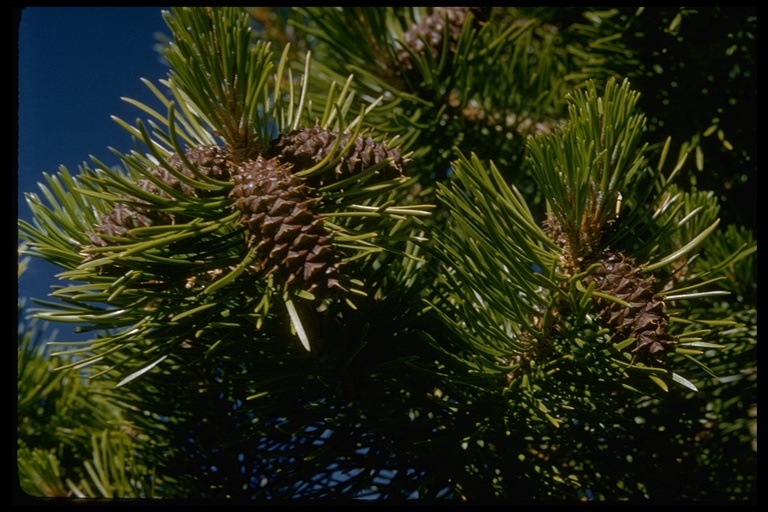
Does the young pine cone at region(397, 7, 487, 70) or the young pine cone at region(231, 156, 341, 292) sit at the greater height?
the young pine cone at region(397, 7, 487, 70)

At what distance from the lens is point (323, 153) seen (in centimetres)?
40

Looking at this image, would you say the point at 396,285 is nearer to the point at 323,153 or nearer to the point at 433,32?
the point at 323,153

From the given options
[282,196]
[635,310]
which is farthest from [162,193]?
[635,310]

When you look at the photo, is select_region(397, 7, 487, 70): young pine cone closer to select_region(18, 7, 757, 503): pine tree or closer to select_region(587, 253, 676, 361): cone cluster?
select_region(18, 7, 757, 503): pine tree

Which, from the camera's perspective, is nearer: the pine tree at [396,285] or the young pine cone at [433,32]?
the pine tree at [396,285]

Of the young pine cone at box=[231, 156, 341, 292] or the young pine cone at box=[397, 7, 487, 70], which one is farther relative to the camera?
the young pine cone at box=[397, 7, 487, 70]

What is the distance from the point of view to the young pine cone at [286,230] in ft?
1.18

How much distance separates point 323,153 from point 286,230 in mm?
63

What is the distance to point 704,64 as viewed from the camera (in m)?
0.66

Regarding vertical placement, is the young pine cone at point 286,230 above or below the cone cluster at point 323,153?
below

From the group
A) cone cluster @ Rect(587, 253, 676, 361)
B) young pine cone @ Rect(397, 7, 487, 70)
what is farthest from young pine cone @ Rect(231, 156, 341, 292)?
young pine cone @ Rect(397, 7, 487, 70)

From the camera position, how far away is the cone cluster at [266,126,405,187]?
1.30ft

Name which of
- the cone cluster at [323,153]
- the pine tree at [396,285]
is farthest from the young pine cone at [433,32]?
the cone cluster at [323,153]

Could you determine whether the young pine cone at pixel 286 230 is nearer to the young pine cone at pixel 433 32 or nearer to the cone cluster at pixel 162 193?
the cone cluster at pixel 162 193
